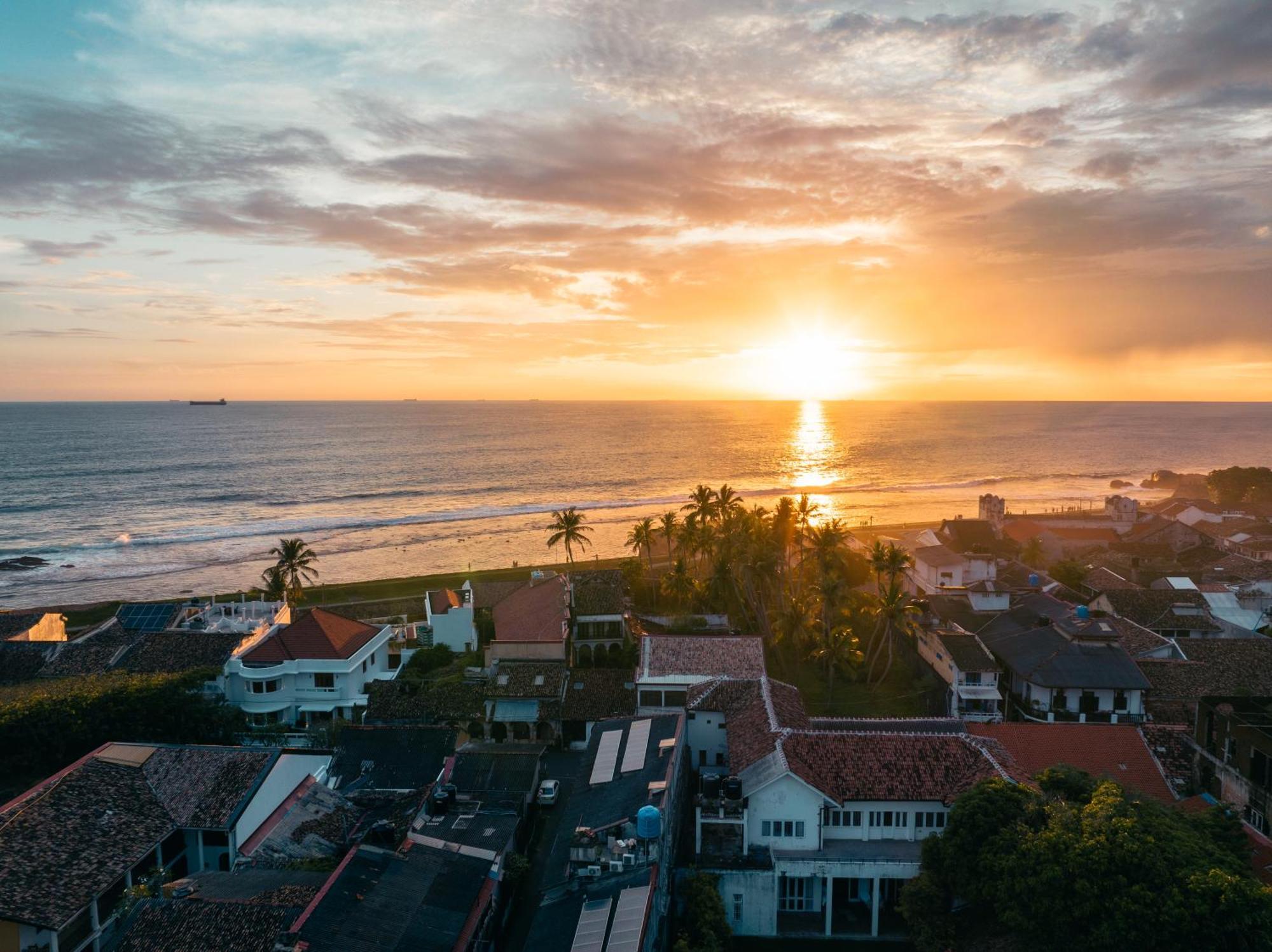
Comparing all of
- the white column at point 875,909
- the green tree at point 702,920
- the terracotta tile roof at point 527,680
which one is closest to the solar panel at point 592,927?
the green tree at point 702,920

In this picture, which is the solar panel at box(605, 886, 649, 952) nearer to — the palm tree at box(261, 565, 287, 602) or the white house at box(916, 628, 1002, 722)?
the white house at box(916, 628, 1002, 722)

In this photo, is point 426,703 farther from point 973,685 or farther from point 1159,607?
point 1159,607

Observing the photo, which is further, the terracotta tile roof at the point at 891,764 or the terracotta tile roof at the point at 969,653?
the terracotta tile roof at the point at 969,653

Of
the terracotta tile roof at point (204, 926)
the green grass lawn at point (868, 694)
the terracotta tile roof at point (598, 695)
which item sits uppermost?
the terracotta tile roof at point (204, 926)

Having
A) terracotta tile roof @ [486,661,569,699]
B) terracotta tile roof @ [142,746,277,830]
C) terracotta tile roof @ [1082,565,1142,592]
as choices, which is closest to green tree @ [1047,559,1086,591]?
terracotta tile roof @ [1082,565,1142,592]

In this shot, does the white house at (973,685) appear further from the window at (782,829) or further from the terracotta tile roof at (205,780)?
the terracotta tile roof at (205,780)

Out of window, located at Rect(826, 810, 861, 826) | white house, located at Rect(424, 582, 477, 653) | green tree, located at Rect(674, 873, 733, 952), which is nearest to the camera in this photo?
green tree, located at Rect(674, 873, 733, 952)
